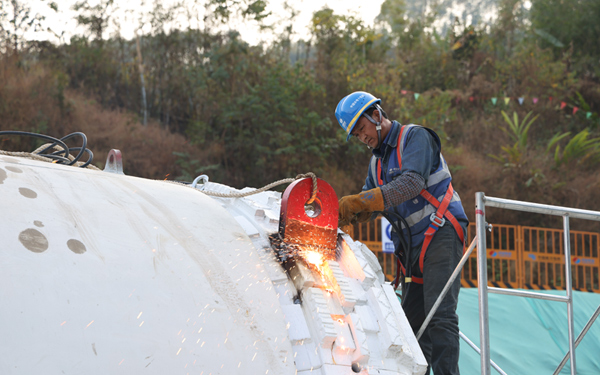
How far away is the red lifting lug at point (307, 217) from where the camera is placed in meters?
1.90

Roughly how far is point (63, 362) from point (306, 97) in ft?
49.4

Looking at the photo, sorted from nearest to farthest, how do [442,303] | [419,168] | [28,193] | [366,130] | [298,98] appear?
[28,193] → [442,303] → [419,168] → [366,130] → [298,98]

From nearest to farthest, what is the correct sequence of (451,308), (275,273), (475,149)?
(275,273), (451,308), (475,149)

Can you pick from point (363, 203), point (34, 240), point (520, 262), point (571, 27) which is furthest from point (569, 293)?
point (571, 27)

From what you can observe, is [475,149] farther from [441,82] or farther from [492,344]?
[492,344]

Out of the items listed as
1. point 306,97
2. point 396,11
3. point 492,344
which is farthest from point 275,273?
point 396,11

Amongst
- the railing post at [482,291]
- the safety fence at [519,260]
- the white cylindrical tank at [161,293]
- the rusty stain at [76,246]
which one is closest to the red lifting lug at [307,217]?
the white cylindrical tank at [161,293]

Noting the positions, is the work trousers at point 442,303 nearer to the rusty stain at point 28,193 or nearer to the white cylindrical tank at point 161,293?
the white cylindrical tank at point 161,293

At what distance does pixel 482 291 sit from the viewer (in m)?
2.04

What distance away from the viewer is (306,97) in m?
15.9

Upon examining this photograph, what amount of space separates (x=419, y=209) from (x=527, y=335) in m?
3.53

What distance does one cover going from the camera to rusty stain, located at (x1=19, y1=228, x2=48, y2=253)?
1.35 m

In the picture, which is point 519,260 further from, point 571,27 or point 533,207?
point 571,27

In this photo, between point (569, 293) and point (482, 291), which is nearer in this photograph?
point (482, 291)
